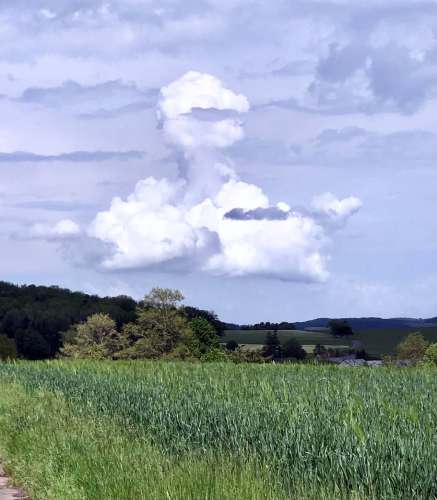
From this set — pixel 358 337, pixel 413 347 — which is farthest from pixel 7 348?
pixel 358 337

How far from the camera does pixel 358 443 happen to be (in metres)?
10.6

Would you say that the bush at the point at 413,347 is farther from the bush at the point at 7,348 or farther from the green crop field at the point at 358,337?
the bush at the point at 7,348

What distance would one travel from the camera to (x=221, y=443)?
13.7 meters

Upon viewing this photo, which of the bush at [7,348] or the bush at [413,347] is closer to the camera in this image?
the bush at [413,347]

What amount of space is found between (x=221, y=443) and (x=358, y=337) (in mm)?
129832

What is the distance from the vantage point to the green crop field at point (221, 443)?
9805mm

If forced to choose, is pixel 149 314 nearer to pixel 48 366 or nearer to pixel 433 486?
pixel 48 366

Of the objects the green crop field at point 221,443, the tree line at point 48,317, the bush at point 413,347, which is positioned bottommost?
the green crop field at point 221,443

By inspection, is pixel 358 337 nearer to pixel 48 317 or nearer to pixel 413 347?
pixel 48 317

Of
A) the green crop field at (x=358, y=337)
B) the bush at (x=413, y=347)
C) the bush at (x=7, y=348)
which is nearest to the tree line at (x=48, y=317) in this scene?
the bush at (x=7, y=348)

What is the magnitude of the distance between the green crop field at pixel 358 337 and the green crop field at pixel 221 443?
102m

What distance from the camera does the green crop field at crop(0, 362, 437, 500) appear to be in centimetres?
980

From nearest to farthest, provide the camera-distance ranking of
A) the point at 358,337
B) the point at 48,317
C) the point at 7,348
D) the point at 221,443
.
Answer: the point at 221,443
the point at 7,348
the point at 48,317
the point at 358,337

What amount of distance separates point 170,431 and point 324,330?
155m
